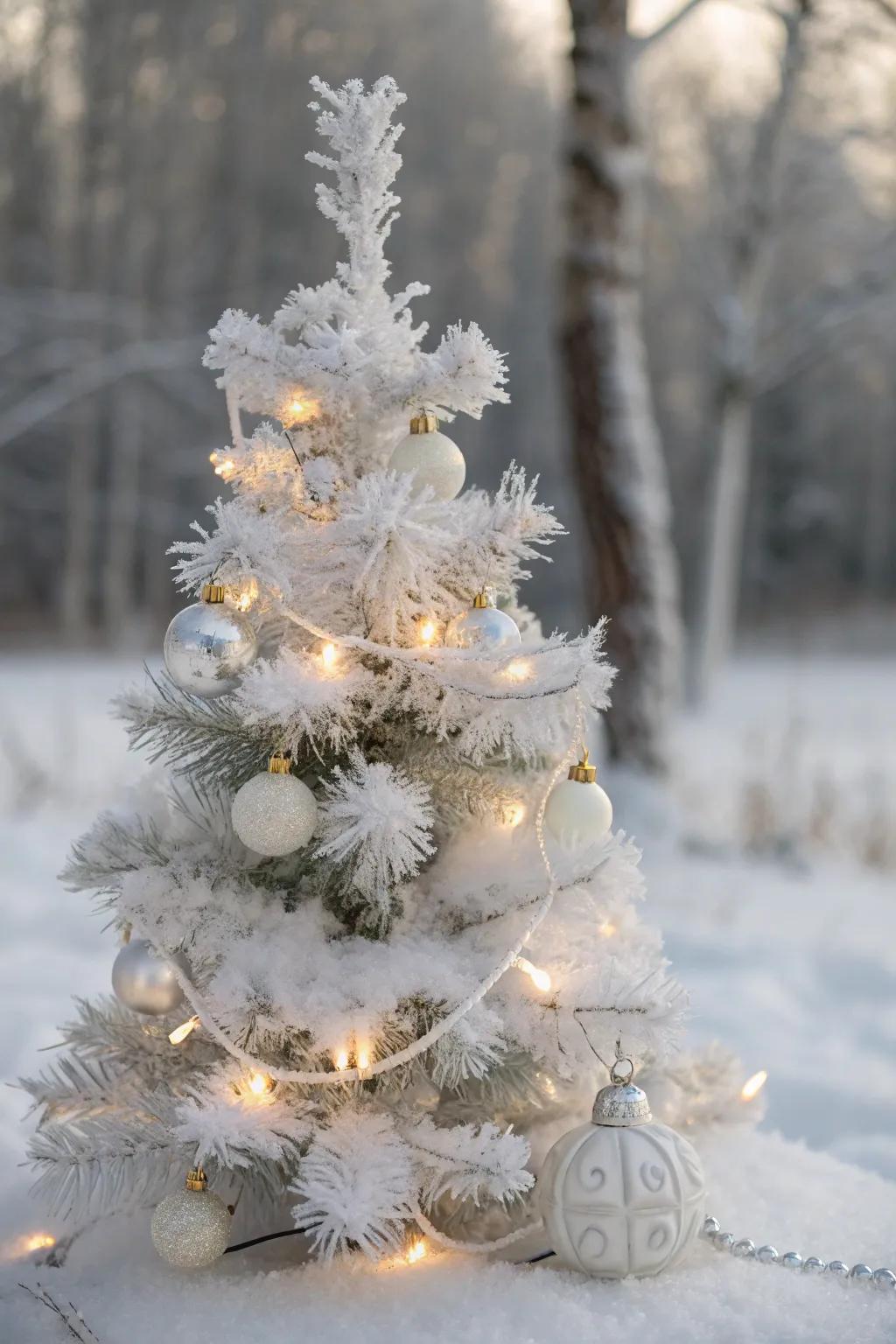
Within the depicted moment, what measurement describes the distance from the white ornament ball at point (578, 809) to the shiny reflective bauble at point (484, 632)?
0.22 m

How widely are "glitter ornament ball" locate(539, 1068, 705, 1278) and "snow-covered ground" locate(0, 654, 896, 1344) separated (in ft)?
0.16

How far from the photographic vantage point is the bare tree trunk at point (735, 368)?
36.9 feet

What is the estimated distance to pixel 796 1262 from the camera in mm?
1762

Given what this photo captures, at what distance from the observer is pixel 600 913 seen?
185 cm

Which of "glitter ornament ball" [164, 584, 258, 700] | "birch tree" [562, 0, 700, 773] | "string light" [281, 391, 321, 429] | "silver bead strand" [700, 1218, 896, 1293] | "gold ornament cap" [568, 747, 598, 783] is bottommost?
"silver bead strand" [700, 1218, 896, 1293]

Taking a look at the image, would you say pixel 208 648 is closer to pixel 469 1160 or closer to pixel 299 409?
pixel 299 409

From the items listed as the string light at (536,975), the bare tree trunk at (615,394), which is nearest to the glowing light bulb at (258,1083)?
the string light at (536,975)

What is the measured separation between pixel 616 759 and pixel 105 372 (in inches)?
391

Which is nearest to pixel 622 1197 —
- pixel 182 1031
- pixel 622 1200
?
pixel 622 1200

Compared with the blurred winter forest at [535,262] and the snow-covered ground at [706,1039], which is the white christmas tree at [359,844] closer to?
the snow-covered ground at [706,1039]

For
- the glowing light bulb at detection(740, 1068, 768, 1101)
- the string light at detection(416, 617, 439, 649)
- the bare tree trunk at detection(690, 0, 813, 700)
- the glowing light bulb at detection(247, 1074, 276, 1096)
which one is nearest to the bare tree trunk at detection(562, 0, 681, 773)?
the glowing light bulb at detection(740, 1068, 768, 1101)

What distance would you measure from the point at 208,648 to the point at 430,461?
44 centimetres

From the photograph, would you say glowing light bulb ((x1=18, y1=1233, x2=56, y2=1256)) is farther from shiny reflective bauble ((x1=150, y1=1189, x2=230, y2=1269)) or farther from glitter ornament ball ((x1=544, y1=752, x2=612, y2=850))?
glitter ornament ball ((x1=544, y1=752, x2=612, y2=850))

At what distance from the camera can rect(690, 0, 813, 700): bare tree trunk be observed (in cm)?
1124
